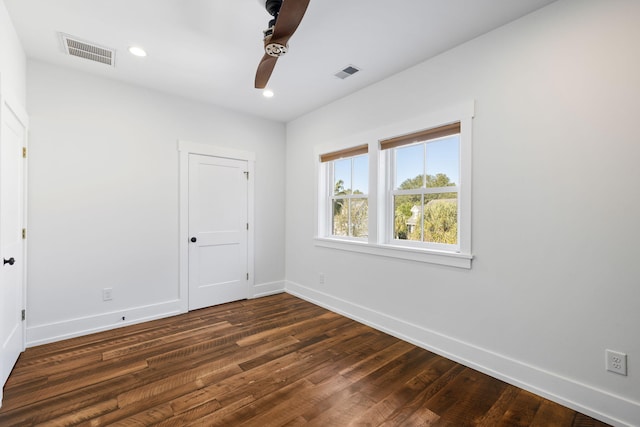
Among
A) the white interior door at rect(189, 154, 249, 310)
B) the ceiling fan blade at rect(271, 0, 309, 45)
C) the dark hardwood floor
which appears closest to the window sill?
the dark hardwood floor

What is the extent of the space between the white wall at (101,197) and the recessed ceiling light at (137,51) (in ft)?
2.52

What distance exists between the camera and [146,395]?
1.98 m

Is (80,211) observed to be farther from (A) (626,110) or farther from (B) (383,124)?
(A) (626,110)

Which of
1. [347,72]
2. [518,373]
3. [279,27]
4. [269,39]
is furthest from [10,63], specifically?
[518,373]

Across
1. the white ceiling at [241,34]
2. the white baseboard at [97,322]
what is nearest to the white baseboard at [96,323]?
the white baseboard at [97,322]

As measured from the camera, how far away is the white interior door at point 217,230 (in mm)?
3666

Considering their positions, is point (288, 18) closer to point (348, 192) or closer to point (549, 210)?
point (549, 210)

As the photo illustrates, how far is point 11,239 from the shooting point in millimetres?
2217

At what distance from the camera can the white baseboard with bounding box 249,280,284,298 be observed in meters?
4.21

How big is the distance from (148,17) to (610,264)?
352 cm

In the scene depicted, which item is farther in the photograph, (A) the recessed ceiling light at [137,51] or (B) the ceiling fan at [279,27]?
(A) the recessed ceiling light at [137,51]

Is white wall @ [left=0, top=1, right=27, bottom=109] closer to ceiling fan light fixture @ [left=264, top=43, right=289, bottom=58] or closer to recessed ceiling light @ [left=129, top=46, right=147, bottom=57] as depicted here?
recessed ceiling light @ [left=129, top=46, right=147, bottom=57]

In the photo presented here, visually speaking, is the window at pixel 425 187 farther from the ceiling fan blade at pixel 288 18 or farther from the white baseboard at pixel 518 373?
the ceiling fan blade at pixel 288 18

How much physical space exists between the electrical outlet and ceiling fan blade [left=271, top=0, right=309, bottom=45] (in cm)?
268
